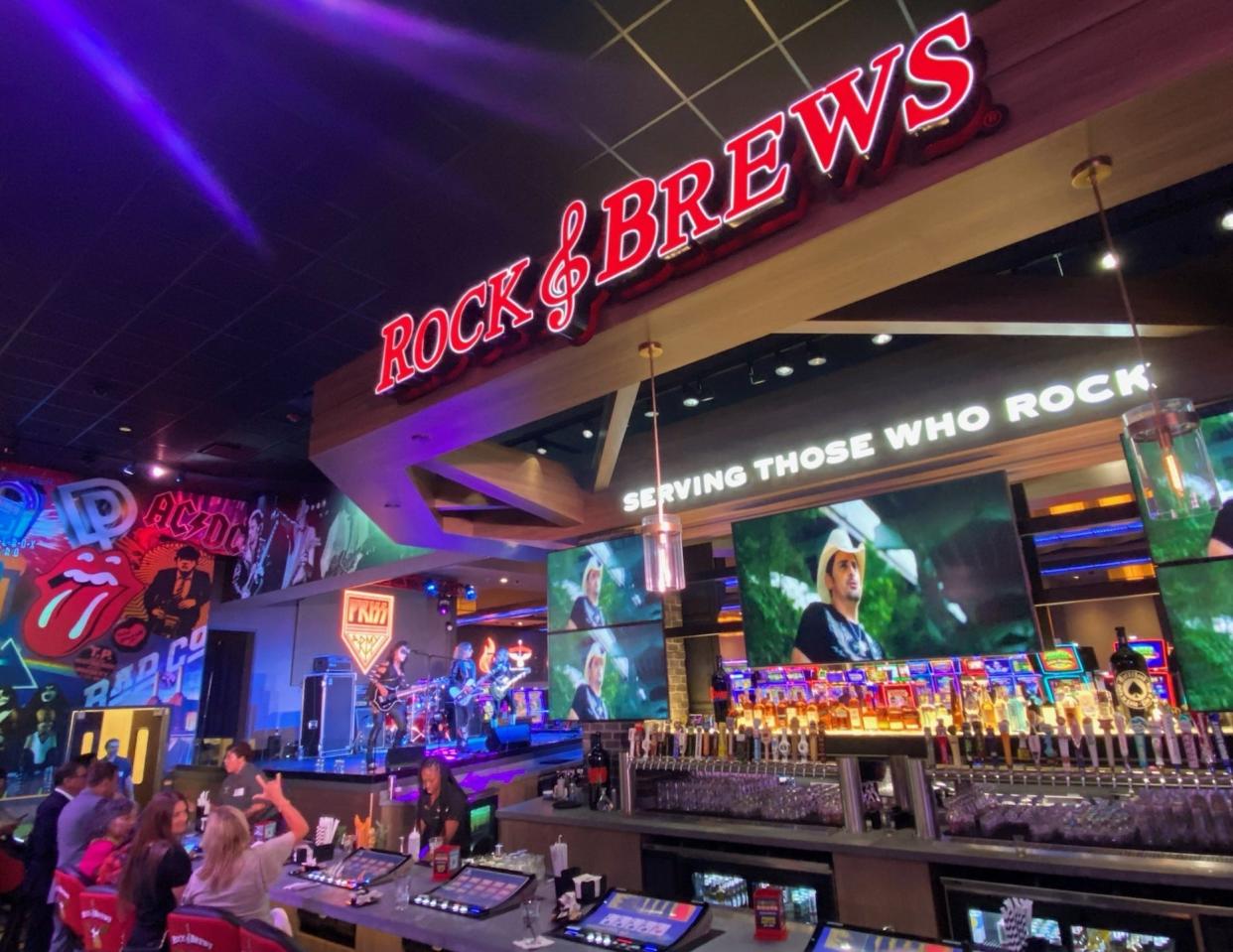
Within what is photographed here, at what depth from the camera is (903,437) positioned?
4699 mm

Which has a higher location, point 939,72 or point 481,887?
point 939,72

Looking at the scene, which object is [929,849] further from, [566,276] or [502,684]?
[502,684]

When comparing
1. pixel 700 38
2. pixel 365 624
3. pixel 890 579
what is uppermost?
pixel 700 38

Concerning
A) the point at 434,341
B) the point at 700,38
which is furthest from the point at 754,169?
Answer: the point at 434,341

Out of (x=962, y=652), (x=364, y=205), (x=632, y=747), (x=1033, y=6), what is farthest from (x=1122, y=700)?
(x=364, y=205)

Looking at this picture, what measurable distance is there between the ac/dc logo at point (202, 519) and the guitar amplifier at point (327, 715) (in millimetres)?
2493

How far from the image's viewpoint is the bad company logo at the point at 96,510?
9594 millimetres

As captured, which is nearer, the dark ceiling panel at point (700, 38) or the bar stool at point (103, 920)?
the bar stool at point (103, 920)

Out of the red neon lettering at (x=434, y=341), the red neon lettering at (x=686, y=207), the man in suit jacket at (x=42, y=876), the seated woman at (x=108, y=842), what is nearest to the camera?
the red neon lettering at (x=686, y=207)

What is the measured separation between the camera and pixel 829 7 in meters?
3.25

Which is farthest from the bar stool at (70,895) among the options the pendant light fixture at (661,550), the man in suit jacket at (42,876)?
the pendant light fixture at (661,550)

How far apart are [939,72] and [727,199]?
0.85 meters

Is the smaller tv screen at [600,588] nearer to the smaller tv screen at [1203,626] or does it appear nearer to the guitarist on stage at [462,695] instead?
the smaller tv screen at [1203,626]

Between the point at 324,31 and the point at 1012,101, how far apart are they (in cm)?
296
